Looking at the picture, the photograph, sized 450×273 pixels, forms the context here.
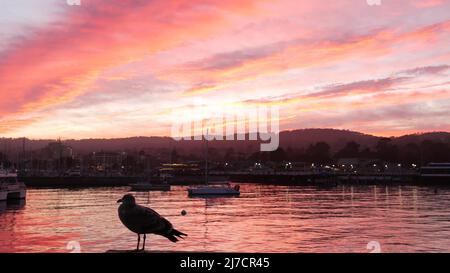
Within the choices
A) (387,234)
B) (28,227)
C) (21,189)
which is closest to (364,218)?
(387,234)

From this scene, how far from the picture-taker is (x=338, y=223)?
45.7 meters

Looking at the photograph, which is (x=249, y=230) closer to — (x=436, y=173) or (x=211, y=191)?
(x=211, y=191)

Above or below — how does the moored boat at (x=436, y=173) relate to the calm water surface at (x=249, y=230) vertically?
above

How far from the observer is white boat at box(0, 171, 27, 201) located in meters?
73.9

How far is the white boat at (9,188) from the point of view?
242ft

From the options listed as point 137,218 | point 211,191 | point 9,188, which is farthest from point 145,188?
point 137,218

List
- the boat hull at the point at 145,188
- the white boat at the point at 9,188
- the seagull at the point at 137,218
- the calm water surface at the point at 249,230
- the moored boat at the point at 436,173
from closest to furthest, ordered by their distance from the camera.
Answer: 1. the seagull at the point at 137,218
2. the calm water surface at the point at 249,230
3. the white boat at the point at 9,188
4. the boat hull at the point at 145,188
5. the moored boat at the point at 436,173

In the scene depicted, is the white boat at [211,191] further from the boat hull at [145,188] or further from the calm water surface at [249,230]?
the calm water surface at [249,230]

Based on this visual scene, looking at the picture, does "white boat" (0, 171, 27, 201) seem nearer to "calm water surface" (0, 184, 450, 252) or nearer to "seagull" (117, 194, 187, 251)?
"calm water surface" (0, 184, 450, 252)

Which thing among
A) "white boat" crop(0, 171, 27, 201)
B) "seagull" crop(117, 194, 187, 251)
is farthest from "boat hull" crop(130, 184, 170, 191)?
"seagull" crop(117, 194, 187, 251)

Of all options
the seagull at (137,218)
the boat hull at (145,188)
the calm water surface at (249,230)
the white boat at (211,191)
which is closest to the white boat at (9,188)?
the calm water surface at (249,230)

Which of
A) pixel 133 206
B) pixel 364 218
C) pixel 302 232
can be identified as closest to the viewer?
pixel 133 206
